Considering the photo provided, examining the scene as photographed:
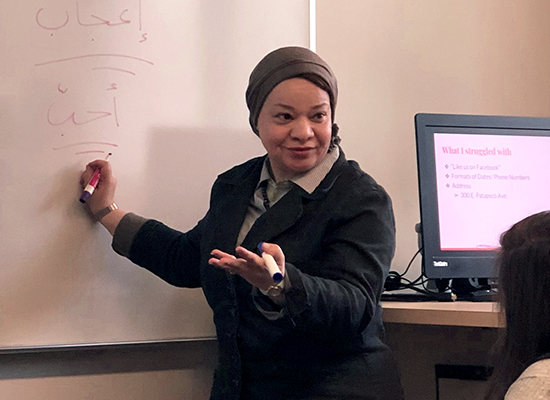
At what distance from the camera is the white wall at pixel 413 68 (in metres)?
1.97

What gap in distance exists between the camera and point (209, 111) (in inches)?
65.5

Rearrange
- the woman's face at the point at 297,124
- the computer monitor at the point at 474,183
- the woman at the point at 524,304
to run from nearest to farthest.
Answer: the woman at the point at 524,304 → the woman's face at the point at 297,124 → the computer monitor at the point at 474,183

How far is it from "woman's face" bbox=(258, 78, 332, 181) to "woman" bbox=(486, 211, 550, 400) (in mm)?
483

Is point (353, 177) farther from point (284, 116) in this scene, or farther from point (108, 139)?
point (108, 139)

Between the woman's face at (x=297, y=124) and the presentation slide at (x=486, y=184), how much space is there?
16.0 inches

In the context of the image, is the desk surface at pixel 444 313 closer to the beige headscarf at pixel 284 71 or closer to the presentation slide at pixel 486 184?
the presentation slide at pixel 486 184

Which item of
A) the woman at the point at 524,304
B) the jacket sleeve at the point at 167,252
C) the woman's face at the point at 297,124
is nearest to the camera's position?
the woman at the point at 524,304

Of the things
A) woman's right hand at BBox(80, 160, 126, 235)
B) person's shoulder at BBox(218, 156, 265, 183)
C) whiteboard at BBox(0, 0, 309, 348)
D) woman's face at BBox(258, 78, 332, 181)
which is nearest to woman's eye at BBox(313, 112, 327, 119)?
woman's face at BBox(258, 78, 332, 181)

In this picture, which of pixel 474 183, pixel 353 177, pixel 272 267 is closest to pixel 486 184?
pixel 474 183

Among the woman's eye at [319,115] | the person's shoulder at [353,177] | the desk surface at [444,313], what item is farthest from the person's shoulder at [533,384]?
the woman's eye at [319,115]

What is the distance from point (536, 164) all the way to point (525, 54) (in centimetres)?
64

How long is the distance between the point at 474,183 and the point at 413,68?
0.50 m

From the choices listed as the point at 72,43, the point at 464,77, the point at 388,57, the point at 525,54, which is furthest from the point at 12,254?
the point at 525,54

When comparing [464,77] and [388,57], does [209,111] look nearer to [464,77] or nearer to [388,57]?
[388,57]
